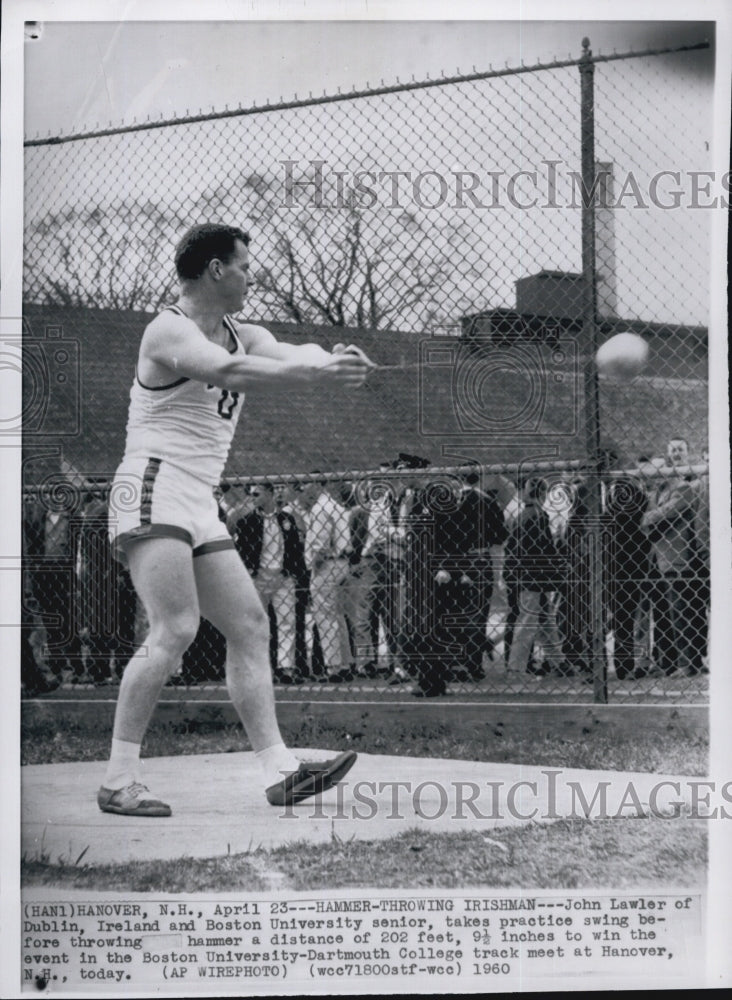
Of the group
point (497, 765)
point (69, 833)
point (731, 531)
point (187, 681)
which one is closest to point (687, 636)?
point (731, 531)

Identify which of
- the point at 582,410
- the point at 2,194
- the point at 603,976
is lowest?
the point at 603,976

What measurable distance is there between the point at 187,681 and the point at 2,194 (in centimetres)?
156

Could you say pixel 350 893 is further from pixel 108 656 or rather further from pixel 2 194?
pixel 2 194

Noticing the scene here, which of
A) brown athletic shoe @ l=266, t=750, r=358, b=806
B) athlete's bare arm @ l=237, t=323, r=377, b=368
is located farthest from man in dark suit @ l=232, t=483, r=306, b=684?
athlete's bare arm @ l=237, t=323, r=377, b=368

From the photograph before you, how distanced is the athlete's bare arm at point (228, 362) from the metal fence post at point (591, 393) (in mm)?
725

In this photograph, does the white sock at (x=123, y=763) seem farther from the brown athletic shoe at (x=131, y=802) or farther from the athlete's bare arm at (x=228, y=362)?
the athlete's bare arm at (x=228, y=362)

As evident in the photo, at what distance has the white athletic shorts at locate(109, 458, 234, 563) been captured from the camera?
206 inches

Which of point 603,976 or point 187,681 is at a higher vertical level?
point 187,681

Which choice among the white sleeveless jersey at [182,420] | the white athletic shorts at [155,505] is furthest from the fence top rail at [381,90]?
the white athletic shorts at [155,505]

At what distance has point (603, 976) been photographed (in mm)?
5059

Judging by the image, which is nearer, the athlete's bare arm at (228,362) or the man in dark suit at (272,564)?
the athlete's bare arm at (228,362)

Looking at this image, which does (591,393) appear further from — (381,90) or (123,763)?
(123,763)

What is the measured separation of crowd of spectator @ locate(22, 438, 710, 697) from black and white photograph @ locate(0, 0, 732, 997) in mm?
13

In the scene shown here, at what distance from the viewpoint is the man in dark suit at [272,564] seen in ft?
17.5
